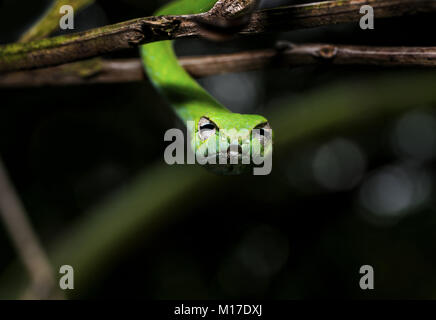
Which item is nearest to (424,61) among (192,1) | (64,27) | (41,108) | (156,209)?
(192,1)

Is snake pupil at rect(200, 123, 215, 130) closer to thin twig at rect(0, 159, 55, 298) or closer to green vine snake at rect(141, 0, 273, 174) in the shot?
green vine snake at rect(141, 0, 273, 174)

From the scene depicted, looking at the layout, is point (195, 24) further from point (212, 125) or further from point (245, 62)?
point (245, 62)

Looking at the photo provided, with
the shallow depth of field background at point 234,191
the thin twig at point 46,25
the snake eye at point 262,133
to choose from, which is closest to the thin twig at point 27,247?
the thin twig at point 46,25

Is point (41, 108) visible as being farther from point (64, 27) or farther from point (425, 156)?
point (425, 156)

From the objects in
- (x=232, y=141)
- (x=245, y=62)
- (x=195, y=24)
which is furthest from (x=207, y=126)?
(x=245, y=62)

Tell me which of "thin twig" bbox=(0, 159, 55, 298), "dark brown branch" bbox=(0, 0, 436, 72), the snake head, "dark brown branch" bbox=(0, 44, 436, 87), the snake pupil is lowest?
"thin twig" bbox=(0, 159, 55, 298)

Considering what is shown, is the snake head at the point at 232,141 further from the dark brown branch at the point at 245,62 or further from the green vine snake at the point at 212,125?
the dark brown branch at the point at 245,62

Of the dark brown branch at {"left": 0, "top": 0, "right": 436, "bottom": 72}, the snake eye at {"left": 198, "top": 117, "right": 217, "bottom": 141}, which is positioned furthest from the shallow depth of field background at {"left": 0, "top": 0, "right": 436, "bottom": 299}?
the dark brown branch at {"left": 0, "top": 0, "right": 436, "bottom": 72}
